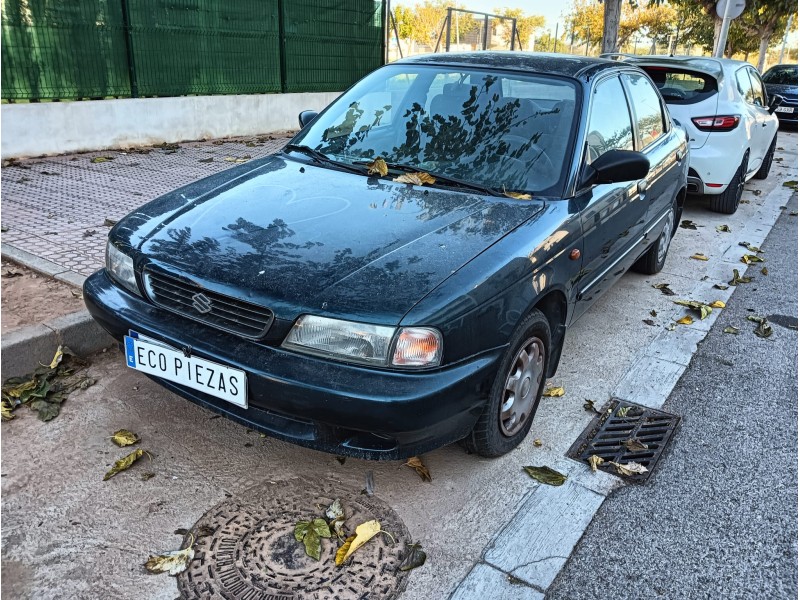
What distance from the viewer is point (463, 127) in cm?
350

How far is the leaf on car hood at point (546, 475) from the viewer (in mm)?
2879

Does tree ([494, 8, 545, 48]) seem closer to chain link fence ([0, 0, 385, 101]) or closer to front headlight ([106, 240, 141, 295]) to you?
chain link fence ([0, 0, 385, 101])

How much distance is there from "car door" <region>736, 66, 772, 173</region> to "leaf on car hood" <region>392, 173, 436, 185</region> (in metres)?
5.27

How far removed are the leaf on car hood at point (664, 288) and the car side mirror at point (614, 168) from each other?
2.09 metres

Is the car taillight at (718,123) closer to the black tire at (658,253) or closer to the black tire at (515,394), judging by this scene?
the black tire at (658,253)

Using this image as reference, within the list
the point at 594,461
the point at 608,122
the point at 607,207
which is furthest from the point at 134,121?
the point at 594,461

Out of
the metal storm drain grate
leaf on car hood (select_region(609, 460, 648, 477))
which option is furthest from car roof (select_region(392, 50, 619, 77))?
leaf on car hood (select_region(609, 460, 648, 477))

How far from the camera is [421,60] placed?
4004 mm

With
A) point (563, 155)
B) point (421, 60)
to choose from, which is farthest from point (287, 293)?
point (421, 60)

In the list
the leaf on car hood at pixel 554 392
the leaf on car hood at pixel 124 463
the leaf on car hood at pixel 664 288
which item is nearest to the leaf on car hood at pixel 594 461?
the leaf on car hood at pixel 554 392

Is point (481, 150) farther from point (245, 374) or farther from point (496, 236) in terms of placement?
point (245, 374)

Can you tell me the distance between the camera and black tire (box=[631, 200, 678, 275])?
5.25 meters

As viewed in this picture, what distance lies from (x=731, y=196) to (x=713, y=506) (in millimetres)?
5724

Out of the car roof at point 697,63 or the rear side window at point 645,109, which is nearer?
the rear side window at point 645,109
